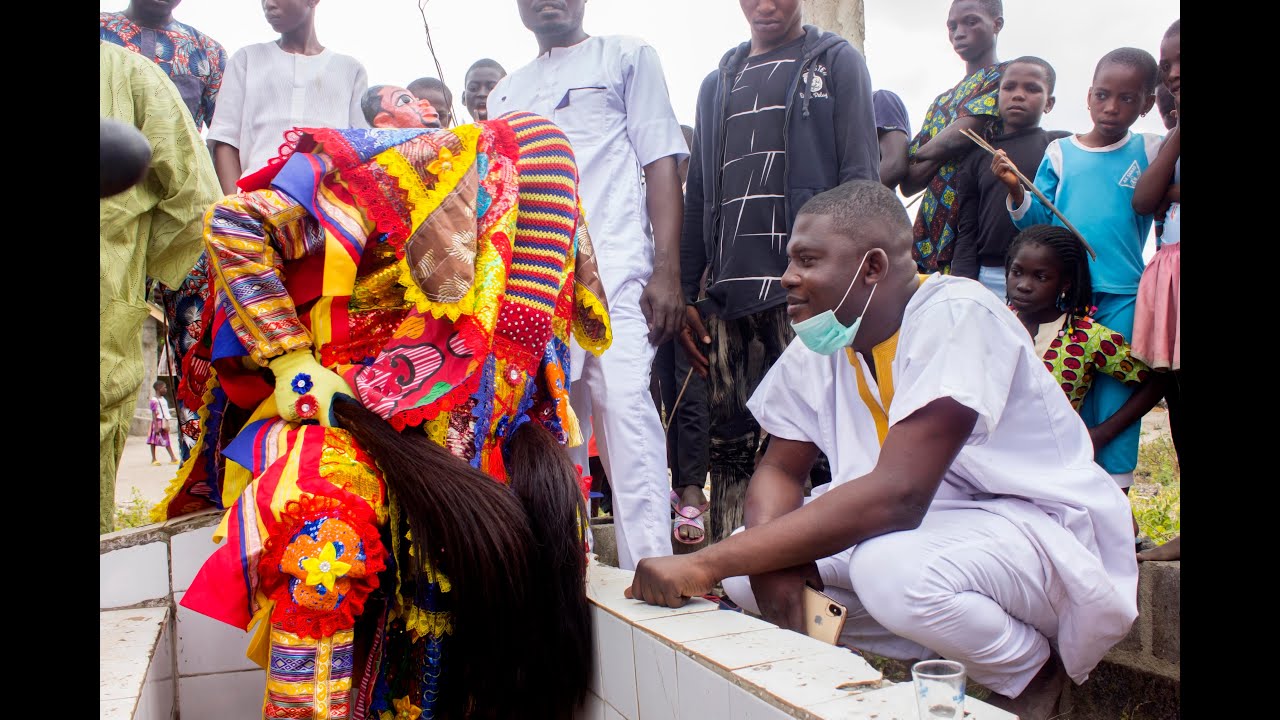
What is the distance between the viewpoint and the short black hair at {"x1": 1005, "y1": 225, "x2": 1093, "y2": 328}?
345cm

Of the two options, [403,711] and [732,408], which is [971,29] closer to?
[732,408]

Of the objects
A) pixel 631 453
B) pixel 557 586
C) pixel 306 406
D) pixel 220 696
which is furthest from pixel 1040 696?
pixel 220 696

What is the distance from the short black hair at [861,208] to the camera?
247cm

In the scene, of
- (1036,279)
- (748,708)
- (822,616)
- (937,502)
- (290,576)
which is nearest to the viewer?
(748,708)

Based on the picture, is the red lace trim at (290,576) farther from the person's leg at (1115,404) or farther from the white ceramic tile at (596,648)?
the person's leg at (1115,404)

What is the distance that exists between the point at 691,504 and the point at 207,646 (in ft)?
6.87

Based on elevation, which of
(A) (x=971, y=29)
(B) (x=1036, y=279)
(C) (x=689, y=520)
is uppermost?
(A) (x=971, y=29)

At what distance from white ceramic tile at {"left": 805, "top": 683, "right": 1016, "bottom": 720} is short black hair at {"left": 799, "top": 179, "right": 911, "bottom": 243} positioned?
126cm

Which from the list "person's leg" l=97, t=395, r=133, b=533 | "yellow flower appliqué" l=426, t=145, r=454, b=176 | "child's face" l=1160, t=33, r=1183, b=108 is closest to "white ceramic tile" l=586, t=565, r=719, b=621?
"yellow flower appliqué" l=426, t=145, r=454, b=176

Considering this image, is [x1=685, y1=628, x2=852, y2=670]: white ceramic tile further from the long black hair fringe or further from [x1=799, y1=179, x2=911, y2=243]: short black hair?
[x1=799, y1=179, x2=911, y2=243]: short black hair

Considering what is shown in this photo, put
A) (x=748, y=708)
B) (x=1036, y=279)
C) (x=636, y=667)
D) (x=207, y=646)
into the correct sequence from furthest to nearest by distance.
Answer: (x=1036, y=279)
(x=207, y=646)
(x=636, y=667)
(x=748, y=708)

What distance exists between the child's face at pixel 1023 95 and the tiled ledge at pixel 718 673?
282 centimetres

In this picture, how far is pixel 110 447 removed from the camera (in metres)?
3.19
